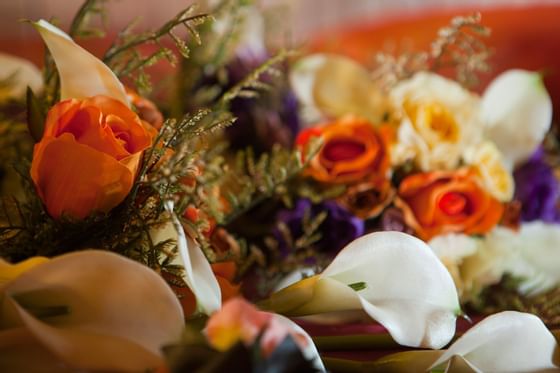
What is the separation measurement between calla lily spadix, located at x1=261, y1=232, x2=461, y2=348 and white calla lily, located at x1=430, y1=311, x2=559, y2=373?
0.02 meters

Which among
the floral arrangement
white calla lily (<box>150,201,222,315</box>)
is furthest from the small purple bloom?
white calla lily (<box>150,201,222,315</box>)

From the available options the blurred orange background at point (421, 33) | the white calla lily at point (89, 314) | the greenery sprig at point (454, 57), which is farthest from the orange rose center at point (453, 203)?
the white calla lily at point (89, 314)

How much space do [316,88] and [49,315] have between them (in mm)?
420

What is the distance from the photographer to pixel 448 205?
22.0 inches

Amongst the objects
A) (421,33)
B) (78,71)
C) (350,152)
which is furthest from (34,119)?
(421,33)

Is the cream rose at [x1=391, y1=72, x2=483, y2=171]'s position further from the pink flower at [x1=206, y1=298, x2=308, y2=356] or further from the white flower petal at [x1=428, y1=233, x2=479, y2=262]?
Answer: the pink flower at [x1=206, y1=298, x2=308, y2=356]

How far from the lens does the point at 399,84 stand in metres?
0.62

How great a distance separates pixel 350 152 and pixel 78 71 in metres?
0.27

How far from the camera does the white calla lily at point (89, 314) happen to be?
0.29m

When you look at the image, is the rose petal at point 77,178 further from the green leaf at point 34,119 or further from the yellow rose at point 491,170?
the yellow rose at point 491,170

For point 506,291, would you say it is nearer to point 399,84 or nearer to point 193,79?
point 399,84

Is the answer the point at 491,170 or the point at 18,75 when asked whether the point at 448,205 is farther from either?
the point at 18,75

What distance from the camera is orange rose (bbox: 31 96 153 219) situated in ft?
1.19

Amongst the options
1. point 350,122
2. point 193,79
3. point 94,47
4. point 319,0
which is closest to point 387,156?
point 350,122
